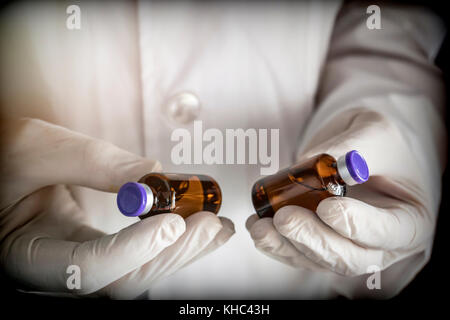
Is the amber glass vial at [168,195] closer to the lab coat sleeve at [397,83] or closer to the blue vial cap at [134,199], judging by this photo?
the blue vial cap at [134,199]

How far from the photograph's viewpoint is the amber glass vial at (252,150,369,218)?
43 centimetres

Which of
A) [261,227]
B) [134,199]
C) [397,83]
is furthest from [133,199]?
[397,83]

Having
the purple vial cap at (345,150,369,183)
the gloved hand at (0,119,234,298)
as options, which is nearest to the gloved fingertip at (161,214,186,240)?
the gloved hand at (0,119,234,298)

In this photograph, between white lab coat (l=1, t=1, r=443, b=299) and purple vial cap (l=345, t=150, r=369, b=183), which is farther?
white lab coat (l=1, t=1, r=443, b=299)

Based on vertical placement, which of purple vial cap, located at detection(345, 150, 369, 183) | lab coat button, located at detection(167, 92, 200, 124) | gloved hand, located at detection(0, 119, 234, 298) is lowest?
gloved hand, located at detection(0, 119, 234, 298)

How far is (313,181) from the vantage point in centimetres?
46

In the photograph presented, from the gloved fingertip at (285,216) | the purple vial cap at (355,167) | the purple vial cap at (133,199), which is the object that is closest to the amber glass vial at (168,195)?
the purple vial cap at (133,199)

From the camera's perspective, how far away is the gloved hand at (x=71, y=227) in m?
0.48

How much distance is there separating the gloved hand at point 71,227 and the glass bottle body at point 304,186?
87 millimetres

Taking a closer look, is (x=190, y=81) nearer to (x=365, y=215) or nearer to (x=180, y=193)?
(x=180, y=193)

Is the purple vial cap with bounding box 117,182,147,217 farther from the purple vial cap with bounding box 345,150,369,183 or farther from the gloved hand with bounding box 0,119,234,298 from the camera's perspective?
the purple vial cap with bounding box 345,150,369,183

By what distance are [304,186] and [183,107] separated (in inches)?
10.0

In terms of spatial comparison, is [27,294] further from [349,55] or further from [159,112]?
[349,55]

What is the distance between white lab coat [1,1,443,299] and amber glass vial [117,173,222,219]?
82 mm
